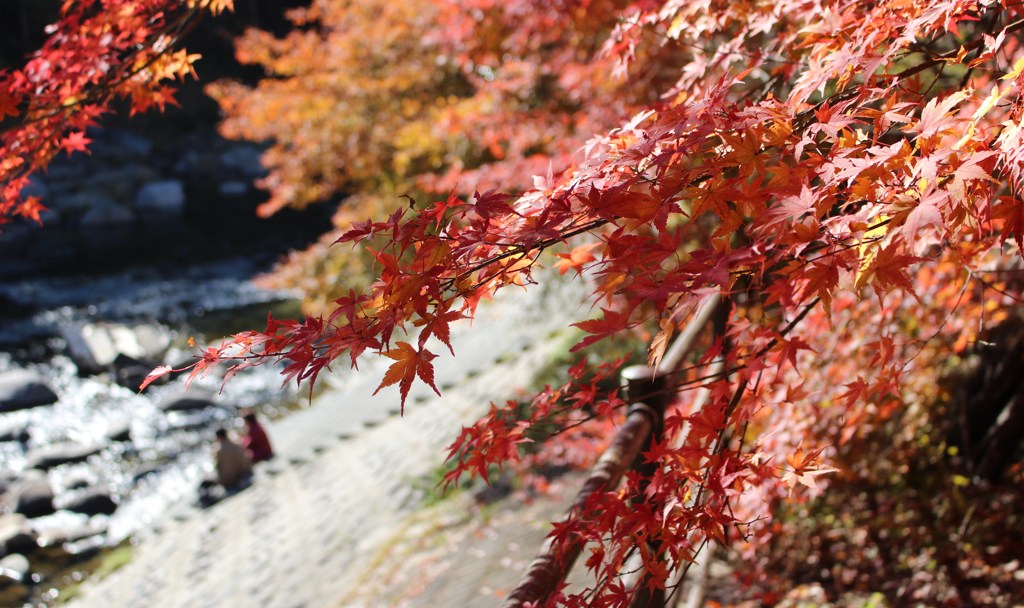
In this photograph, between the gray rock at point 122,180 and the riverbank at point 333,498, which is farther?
the gray rock at point 122,180

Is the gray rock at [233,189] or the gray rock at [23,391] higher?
the gray rock at [233,189]

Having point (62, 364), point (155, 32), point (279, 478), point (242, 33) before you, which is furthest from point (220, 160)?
point (155, 32)

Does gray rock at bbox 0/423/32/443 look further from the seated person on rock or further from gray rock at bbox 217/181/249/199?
gray rock at bbox 217/181/249/199

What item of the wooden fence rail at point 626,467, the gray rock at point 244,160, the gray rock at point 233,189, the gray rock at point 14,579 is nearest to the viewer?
the wooden fence rail at point 626,467

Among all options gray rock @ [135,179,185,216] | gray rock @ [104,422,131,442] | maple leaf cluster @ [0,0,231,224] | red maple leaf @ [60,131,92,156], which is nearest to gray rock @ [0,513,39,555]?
gray rock @ [104,422,131,442]

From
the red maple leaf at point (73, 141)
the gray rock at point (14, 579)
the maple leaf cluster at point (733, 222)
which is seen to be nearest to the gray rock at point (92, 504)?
the gray rock at point (14, 579)

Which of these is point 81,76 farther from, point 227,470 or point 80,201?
point 80,201

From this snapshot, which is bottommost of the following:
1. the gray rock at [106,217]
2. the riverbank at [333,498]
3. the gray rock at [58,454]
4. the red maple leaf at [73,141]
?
the riverbank at [333,498]

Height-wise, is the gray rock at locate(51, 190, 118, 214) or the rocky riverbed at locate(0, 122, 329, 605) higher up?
the gray rock at locate(51, 190, 118, 214)

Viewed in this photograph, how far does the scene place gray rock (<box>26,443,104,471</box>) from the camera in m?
12.4

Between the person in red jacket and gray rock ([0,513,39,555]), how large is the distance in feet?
9.24

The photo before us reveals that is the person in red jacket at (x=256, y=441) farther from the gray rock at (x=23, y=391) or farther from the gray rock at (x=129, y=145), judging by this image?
the gray rock at (x=129, y=145)

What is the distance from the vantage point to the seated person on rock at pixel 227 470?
35.3 ft

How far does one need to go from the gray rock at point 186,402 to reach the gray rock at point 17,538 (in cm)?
371
